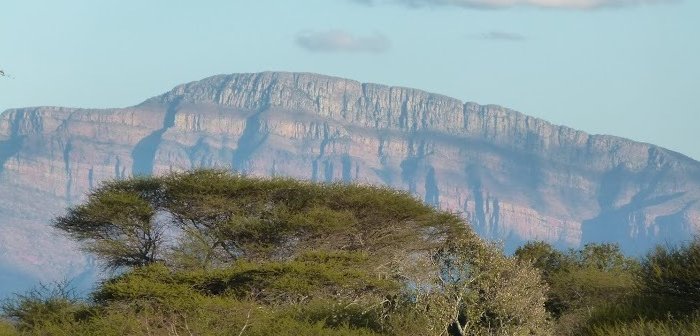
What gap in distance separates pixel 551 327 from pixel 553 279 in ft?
65.5

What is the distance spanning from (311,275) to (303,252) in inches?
230

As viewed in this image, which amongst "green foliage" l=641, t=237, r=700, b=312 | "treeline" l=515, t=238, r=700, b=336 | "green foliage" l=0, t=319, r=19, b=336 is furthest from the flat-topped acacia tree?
"green foliage" l=641, t=237, r=700, b=312

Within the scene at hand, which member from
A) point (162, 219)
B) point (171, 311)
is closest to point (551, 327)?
point (171, 311)

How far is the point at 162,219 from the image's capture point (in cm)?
5769

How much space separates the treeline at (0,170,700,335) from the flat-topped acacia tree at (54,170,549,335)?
0.06 metres

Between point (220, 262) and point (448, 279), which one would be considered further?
point (220, 262)

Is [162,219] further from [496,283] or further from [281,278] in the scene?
[496,283]

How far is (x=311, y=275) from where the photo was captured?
44.2 m

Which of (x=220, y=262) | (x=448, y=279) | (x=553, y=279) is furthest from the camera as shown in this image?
(x=553, y=279)

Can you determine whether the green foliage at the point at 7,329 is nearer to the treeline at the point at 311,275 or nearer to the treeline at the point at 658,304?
the treeline at the point at 311,275

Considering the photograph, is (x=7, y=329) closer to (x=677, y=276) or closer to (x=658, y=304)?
(x=658, y=304)

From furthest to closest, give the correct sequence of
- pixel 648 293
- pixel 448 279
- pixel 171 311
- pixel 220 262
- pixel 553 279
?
pixel 553 279 < pixel 220 262 < pixel 448 279 < pixel 171 311 < pixel 648 293

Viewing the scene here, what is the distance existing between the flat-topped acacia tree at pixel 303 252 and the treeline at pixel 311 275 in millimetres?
60

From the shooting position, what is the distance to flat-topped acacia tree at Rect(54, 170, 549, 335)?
43062mm
